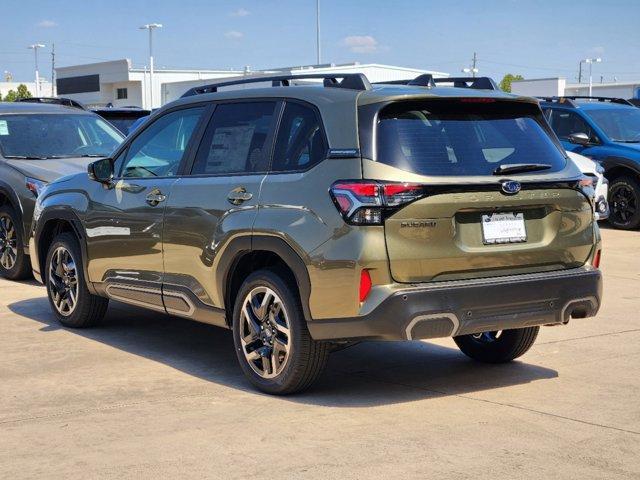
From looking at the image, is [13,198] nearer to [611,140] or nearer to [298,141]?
[298,141]

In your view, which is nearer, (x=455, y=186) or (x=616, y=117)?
(x=455, y=186)

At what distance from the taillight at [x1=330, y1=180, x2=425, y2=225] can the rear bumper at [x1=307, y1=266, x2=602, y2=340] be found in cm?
42

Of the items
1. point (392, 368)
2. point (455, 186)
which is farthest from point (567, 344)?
point (455, 186)

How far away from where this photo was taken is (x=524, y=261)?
606 centimetres

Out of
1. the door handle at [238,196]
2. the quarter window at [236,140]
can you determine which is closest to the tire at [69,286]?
the quarter window at [236,140]

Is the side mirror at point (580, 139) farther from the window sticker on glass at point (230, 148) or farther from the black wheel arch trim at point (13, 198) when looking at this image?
the window sticker on glass at point (230, 148)

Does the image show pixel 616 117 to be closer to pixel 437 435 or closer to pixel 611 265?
pixel 611 265

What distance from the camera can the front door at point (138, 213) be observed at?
7.23 m

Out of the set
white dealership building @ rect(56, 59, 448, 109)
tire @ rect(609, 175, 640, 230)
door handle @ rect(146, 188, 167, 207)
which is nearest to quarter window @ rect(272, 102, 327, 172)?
door handle @ rect(146, 188, 167, 207)

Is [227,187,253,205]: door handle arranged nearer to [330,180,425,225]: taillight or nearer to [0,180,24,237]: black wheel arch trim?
[330,180,425,225]: taillight

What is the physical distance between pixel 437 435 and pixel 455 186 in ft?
4.35

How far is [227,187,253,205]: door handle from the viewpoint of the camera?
6406 millimetres

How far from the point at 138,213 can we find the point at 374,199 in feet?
7.59

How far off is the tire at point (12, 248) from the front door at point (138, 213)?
3263mm
